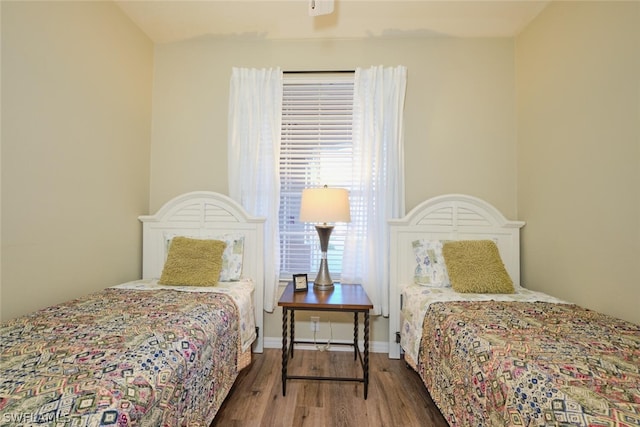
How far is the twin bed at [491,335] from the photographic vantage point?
3.10 feet

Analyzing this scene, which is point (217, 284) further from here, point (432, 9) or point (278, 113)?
point (432, 9)

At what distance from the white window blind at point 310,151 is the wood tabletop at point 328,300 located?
40 centimetres

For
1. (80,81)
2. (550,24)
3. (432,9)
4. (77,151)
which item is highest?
(432,9)

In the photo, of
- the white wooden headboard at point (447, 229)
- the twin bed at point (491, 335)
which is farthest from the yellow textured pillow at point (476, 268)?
the white wooden headboard at point (447, 229)

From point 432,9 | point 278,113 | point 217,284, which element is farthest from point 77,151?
point 432,9

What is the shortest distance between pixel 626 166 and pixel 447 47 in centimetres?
171

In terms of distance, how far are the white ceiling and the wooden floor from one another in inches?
111

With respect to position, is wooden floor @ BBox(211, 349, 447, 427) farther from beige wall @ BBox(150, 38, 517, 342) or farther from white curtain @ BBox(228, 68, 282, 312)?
white curtain @ BBox(228, 68, 282, 312)

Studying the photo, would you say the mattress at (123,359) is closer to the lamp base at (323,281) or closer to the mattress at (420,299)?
the lamp base at (323,281)

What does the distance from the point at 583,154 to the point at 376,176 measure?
1.40m

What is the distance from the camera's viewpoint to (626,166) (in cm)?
165

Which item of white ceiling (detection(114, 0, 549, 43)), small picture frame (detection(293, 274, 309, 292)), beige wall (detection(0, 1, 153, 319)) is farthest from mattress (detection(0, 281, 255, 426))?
white ceiling (detection(114, 0, 549, 43))

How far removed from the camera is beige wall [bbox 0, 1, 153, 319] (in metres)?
1.61

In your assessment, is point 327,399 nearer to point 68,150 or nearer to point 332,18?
point 68,150
